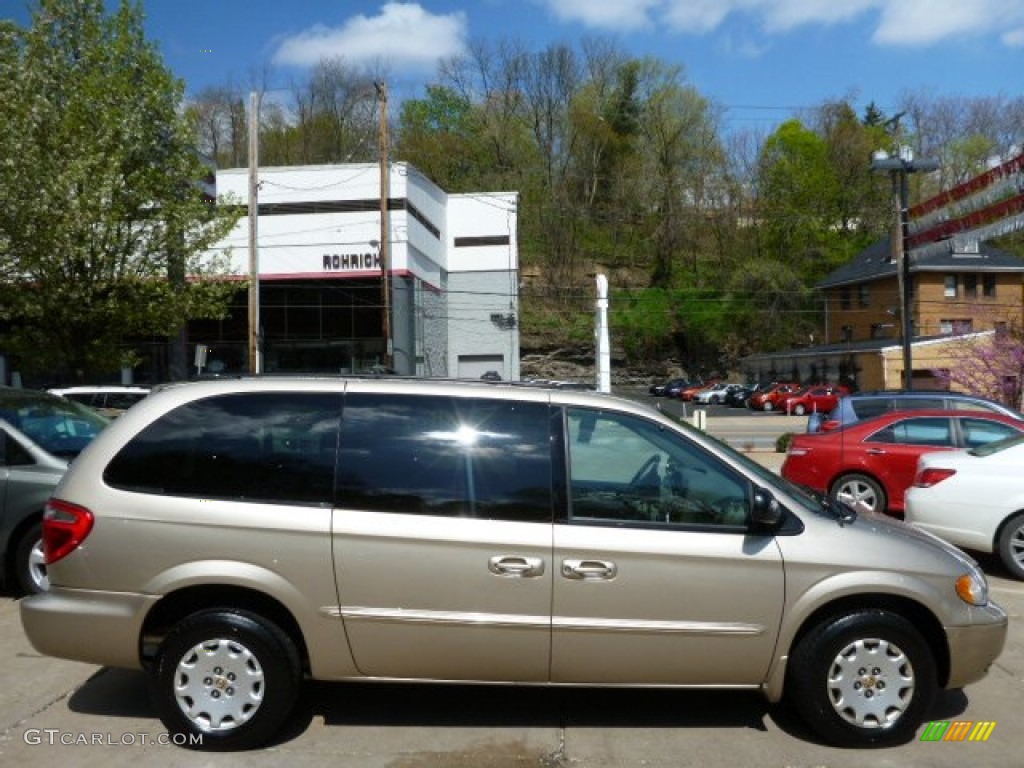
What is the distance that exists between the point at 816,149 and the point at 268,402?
7789cm

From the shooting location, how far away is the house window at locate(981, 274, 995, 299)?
5512cm

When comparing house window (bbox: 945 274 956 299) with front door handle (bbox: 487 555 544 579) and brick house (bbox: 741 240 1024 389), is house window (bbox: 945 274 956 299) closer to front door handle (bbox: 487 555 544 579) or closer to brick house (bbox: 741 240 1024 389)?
brick house (bbox: 741 240 1024 389)

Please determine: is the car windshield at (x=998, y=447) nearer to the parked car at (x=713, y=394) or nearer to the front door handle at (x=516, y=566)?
the front door handle at (x=516, y=566)

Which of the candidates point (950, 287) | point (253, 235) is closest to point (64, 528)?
point (253, 235)

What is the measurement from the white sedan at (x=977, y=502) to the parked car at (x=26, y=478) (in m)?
7.30

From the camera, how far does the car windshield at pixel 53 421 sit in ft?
24.6

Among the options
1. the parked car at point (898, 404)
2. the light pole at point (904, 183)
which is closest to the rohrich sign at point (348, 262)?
the light pole at point (904, 183)

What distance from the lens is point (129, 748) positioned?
14.4 feet

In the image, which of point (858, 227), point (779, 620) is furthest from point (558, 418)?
point (858, 227)

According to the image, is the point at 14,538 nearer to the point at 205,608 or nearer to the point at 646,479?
the point at 205,608

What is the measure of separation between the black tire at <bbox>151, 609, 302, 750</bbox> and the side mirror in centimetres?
230

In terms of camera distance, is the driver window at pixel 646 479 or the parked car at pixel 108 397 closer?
the driver window at pixel 646 479

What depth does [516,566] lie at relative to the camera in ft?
14.0

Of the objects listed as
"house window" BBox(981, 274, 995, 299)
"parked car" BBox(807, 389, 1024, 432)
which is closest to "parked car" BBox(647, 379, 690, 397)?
"house window" BBox(981, 274, 995, 299)
